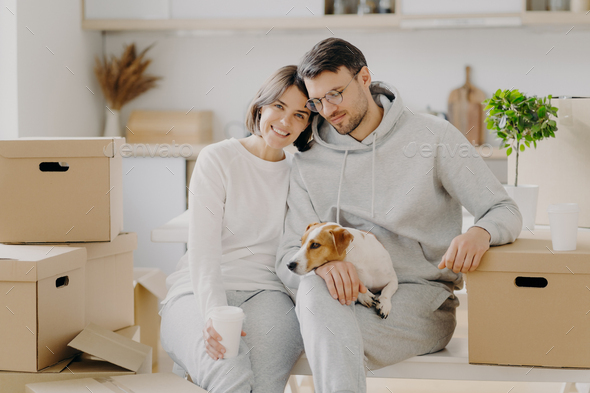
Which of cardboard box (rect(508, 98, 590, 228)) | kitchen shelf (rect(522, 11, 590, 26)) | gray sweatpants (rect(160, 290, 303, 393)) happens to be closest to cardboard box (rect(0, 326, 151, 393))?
gray sweatpants (rect(160, 290, 303, 393))

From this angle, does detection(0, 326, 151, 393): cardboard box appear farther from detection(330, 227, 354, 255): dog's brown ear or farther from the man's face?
the man's face

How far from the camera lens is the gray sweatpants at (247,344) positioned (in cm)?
117

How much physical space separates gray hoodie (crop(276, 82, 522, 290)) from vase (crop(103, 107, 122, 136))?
2.01 metres

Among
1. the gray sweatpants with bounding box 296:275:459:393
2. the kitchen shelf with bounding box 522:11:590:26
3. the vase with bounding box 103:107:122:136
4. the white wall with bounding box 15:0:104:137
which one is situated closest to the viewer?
the gray sweatpants with bounding box 296:275:459:393

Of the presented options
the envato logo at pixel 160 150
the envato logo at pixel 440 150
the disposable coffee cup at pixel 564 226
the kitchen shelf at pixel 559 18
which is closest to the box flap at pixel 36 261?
the envato logo at pixel 440 150

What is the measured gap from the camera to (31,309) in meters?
1.30

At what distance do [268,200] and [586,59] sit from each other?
7.97ft

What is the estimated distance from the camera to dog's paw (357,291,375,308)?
1.29 metres

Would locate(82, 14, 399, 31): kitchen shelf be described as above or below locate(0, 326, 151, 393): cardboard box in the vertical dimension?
above

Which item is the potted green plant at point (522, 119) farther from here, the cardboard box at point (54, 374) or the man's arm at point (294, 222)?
the cardboard box at point (54, 374)

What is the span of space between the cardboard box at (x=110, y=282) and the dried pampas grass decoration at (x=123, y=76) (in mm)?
1787

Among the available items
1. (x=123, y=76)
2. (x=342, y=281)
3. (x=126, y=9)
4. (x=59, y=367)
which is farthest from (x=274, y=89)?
(x=123, y=76)

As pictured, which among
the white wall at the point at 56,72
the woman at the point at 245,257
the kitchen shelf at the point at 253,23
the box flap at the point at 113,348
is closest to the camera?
the woman at the point at 245,257

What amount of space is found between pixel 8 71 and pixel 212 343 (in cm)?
186
